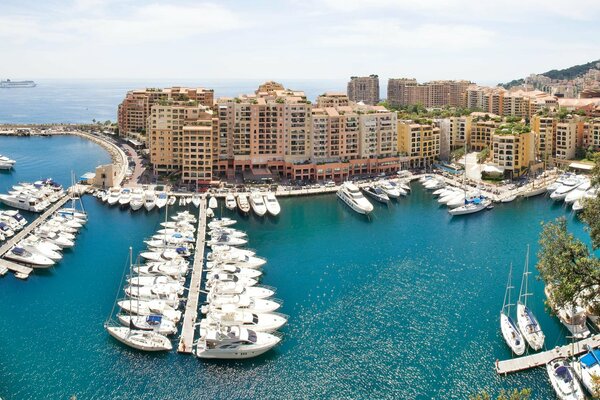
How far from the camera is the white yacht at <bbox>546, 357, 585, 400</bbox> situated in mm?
25781

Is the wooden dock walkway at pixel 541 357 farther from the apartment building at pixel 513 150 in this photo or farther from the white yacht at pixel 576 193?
the apartment building at pixel 513 150

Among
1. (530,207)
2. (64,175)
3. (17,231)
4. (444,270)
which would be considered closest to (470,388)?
(444,270)

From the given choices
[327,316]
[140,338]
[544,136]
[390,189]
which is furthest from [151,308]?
[544,136]

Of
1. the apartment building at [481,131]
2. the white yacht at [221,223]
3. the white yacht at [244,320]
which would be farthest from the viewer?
the apartment building at [481,131]

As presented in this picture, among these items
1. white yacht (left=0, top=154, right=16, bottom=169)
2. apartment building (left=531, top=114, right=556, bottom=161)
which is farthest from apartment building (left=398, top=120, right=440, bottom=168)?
white yacht (left=0, top=154, right=16, bottom=169)

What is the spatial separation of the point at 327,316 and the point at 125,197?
31.7 meters

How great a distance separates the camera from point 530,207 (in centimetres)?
5819

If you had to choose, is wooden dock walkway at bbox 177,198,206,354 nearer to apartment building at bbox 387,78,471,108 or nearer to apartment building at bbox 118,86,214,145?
apartment building at bbox 118,86,214,145

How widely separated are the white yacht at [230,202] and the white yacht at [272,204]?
124 inches

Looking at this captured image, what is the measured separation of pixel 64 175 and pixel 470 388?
5956 centimetres

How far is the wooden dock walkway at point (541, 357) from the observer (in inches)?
1115

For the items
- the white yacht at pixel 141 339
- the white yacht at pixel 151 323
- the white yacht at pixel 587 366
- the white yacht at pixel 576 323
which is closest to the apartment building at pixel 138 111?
the white yacht at pixel 151 323

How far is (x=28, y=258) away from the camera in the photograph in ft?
137

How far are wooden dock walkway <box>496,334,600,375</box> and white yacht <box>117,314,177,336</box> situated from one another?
55.8 feet
